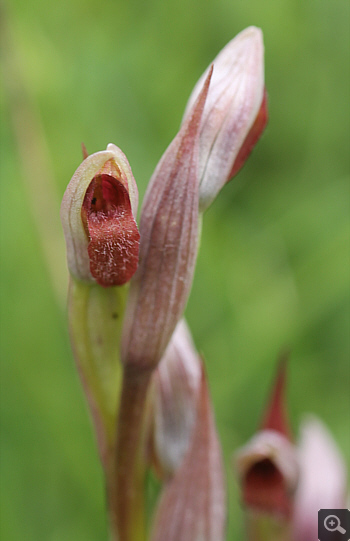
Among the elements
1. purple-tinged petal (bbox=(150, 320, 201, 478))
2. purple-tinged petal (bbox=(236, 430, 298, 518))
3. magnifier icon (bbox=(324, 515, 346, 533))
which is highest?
purple-tinged petal (bbox=(150, 320, 201, 478))

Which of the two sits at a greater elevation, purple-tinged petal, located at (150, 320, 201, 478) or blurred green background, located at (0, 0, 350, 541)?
blurred green background, located at (0, 0, 350, 541)

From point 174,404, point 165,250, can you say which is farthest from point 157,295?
point 174,404

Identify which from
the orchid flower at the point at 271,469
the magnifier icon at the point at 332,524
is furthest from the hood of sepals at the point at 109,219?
the magnifier icon at the point at 332,524

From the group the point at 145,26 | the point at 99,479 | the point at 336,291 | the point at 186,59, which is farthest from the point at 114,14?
the point at 99,479

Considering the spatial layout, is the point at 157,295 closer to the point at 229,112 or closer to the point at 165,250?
the point at 165,250

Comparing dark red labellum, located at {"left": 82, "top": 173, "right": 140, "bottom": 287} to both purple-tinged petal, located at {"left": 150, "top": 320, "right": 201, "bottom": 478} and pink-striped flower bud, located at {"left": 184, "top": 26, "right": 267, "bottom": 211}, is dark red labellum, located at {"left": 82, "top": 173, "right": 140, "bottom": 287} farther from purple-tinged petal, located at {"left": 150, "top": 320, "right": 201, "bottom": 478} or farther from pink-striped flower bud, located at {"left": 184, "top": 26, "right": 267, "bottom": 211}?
purple-tinged petal, located at {"left": 150, "top": 320, "right": 201, "bottom": 478}

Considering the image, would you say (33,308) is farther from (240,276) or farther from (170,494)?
(170,494)

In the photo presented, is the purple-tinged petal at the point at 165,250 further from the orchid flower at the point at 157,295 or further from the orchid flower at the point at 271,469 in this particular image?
the orchid flower at the point at 271,469

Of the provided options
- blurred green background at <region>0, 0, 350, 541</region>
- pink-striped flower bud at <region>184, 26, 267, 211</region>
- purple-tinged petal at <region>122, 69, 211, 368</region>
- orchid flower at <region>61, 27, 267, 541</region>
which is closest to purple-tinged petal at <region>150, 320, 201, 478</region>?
orchid flower at <region>61, 27, 267, 541</region>
